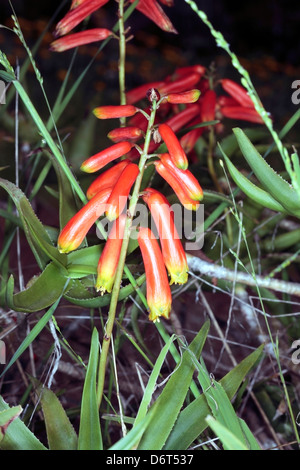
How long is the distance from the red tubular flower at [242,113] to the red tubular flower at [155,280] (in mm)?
434

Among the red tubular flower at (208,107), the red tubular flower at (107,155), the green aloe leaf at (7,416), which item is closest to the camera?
the green aloe leaf at (7,416)

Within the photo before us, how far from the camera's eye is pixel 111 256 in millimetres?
589

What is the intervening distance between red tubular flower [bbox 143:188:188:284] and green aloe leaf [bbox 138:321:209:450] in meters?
0.08

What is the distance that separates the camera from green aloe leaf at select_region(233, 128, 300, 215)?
0.62 metres

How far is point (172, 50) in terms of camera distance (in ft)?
11.8

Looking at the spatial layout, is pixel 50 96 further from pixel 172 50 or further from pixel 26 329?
pixel 26 329

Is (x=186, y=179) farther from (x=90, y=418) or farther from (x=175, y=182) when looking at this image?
(x=90, y=418)

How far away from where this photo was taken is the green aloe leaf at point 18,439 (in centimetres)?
56

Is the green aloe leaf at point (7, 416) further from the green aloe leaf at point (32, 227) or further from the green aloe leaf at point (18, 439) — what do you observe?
the green aloe leaf at point (32, 227)

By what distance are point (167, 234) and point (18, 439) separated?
0.23 metres

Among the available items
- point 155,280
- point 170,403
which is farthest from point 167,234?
point 170,403

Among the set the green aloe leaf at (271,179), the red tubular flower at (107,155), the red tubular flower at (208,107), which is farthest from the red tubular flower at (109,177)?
the red tubular flower at (208,107)

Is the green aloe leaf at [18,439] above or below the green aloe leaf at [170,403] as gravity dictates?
below

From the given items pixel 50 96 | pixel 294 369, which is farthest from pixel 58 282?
pixel 50 96
